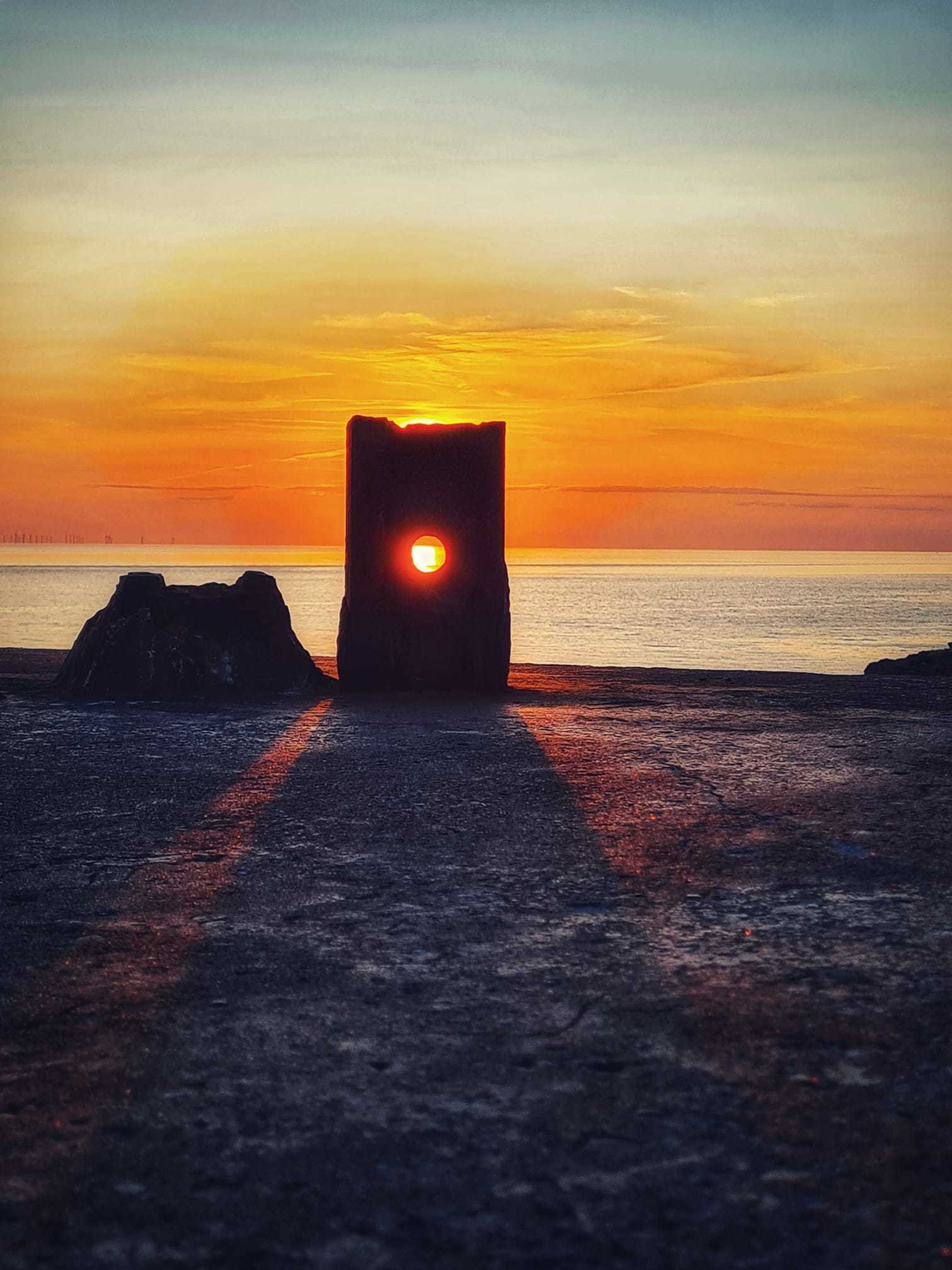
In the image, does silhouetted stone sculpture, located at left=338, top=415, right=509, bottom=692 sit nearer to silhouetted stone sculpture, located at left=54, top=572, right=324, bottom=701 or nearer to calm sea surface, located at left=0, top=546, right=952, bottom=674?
silhouetted stone sculpture, located at left=54, top=572, right=324, bottom=701

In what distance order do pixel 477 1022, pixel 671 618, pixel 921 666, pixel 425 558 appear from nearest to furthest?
pixel 477 1022 → pixel 425 558 → pixel 921 666 → pixel 671 618

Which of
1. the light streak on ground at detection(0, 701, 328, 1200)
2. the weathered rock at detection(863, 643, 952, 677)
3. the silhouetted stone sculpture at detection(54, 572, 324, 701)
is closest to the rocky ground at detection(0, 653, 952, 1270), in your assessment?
the light streak on ground at detection(0, 701, 328, 1200)

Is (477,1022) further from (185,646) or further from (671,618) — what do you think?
(671,618)

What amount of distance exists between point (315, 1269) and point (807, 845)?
3237 mm

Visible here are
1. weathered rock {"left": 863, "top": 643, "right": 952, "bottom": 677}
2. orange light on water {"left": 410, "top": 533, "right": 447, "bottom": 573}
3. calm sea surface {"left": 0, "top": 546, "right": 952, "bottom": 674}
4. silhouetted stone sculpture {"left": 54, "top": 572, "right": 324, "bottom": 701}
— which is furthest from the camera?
calm sea surface {"left": 0, "top": 546, "right": 952, "bottom": 674}

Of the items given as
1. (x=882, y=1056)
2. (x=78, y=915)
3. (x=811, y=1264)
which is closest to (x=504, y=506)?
(x=78, y=915)

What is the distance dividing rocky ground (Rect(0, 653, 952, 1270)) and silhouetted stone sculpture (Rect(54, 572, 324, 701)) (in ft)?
13.6

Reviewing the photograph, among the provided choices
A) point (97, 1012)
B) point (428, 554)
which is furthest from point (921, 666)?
point (97, 1012)

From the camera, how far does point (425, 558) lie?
34.2 ft

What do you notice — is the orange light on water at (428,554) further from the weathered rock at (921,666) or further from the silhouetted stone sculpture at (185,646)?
the weathered rock at (921,666)

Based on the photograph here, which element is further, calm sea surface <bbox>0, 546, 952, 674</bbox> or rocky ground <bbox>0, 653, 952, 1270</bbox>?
calm sea surface <bbox>0, 546, 952, 674</bbox>

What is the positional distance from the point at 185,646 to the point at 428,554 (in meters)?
2.34

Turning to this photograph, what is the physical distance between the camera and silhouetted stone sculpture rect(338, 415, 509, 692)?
33.9 ft

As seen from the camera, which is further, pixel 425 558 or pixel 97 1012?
pixel 425 558
